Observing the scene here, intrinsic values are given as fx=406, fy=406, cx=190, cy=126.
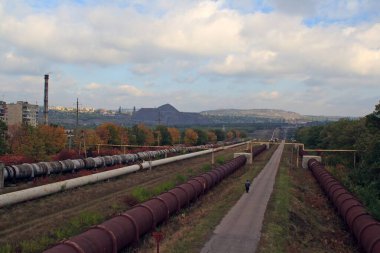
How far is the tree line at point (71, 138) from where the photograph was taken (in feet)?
210

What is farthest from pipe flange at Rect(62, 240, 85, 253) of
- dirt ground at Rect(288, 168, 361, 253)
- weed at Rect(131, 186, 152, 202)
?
weed at Rect(131, 186, 152, 202)

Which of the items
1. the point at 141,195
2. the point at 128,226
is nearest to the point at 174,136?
the point at 141,195

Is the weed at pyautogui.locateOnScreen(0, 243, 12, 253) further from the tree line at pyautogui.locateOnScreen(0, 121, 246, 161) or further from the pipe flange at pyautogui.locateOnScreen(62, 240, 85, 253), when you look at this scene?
the tree line at pyautogui.locateOnScreen(0, 121, 246, 161)

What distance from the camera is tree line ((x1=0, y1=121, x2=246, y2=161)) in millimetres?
63938

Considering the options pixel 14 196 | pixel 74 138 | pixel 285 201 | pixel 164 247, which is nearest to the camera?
pixel 164 247

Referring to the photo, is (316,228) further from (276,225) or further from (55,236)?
(55,236)

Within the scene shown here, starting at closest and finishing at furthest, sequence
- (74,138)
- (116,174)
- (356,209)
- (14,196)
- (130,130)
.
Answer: (356,209) < (14,196) < (116,174) < (74,138) < (130,130)

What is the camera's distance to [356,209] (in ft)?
86.5

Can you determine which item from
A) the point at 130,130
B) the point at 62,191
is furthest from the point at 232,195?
the point at 130,130

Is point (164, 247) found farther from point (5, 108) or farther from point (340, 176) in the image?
point (5, 108)

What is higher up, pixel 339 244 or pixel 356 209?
pixel 356 209

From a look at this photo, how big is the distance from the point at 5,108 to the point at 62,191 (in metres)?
162

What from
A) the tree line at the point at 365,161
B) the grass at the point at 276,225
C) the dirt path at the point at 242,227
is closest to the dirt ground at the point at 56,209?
the dirt path at the point at 242,227

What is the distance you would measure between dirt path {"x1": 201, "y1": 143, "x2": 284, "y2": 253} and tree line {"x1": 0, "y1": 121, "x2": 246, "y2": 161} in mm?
36805
